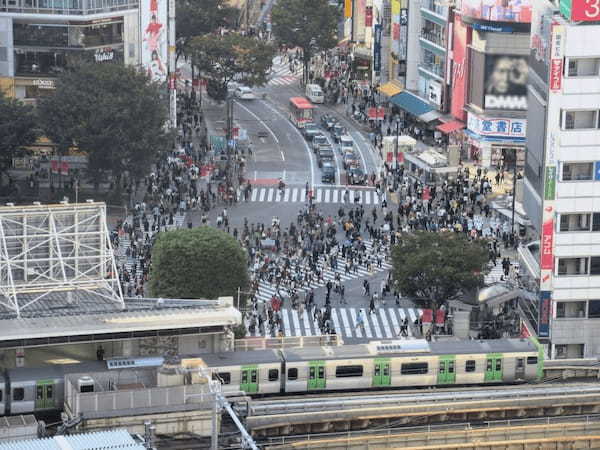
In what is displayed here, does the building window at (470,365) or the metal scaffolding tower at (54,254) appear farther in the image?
the building window at (470,365)

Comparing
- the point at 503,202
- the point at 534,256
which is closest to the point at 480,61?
the point at 503,202

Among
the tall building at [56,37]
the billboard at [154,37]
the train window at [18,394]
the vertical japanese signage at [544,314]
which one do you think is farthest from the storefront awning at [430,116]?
the train window at [18,394]

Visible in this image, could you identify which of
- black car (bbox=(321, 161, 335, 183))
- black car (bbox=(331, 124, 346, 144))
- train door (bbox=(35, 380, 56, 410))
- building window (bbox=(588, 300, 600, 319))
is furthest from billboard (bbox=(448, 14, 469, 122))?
train door (bbox=(35, 380, 56, 410))

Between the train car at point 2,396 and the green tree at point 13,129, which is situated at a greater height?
the green tree at point 13,129

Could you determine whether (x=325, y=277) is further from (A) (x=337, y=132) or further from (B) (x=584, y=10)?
(A) (x=337, y=132)

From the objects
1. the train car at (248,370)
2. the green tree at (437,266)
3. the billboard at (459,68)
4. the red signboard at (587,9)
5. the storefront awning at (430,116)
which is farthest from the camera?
the storefront awning at (430,116)

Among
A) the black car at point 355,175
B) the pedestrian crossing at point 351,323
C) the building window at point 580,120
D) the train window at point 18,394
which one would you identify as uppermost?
the building window at point 580,120

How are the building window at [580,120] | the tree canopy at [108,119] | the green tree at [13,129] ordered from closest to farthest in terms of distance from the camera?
the building window at [580,120]
the tree canopy at [108,119]
the green tree at [13,129]

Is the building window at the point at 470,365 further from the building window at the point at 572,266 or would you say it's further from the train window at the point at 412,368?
the building window at the point at 572,266

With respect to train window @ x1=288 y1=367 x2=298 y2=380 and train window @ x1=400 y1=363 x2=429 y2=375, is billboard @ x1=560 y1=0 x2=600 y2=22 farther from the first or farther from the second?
train window @ x1=288 y1=367 x2=298 y2=380
